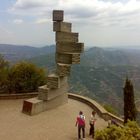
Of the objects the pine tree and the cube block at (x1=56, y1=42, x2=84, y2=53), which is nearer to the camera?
the pine tree

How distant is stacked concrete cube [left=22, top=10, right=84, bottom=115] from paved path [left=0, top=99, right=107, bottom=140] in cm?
63

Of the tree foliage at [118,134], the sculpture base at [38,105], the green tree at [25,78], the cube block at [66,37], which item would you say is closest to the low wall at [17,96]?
the green tree at [25,78]

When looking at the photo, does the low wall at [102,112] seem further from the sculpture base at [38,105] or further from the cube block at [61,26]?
the cube block at [61,26]

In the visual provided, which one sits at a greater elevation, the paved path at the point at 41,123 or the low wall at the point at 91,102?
the low wall at the point at 91,102

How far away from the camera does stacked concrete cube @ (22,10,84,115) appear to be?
21938 mm

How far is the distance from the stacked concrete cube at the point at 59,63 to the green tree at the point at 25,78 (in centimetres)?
448

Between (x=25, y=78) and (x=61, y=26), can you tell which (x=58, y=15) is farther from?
(x=25, y=78)

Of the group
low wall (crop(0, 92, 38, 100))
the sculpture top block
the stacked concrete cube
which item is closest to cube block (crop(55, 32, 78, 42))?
the stacked concrete cube

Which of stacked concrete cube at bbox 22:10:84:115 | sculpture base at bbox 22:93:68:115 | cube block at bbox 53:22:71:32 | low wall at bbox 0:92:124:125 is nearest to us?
low wall at bbox 0:92:124:125

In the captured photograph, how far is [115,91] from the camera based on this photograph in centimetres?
18100

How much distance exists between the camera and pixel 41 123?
19.3 m

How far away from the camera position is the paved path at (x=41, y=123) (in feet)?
56.0

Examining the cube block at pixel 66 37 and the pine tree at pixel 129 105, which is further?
the cube block at pixel 66 37

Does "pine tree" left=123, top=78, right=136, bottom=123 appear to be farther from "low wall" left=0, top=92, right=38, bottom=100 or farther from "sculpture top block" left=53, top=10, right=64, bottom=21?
"low wall" left=0, top=92, right=38, bottom=100
